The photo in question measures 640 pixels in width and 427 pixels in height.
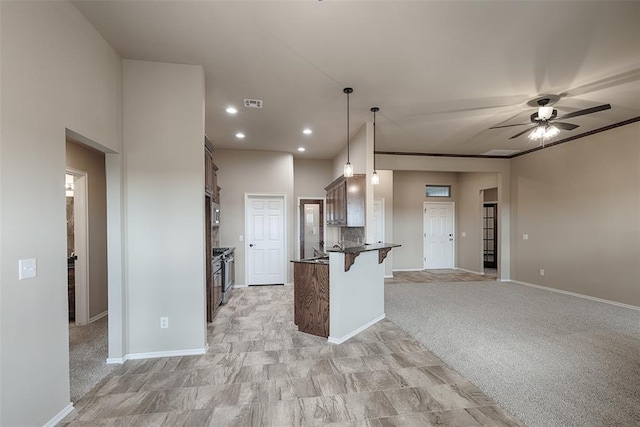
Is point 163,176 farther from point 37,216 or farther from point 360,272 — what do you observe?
point 360,272

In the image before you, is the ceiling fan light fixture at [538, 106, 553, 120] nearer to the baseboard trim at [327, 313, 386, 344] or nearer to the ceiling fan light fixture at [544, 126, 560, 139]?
the ceiling fan light fixture at [544, 126, 560, 139]

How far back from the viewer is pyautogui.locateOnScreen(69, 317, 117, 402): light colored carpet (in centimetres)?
245

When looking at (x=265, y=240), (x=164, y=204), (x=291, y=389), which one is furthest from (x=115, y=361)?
(x=265, y=240)

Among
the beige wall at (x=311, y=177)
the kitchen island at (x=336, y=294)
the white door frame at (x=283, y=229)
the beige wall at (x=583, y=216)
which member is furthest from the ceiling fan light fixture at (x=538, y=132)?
the white door frame at (x=283, y=229)

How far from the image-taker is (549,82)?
10.8 ft

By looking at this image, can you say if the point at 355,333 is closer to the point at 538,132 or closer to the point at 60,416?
the point at 60,416

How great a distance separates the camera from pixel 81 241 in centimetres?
400

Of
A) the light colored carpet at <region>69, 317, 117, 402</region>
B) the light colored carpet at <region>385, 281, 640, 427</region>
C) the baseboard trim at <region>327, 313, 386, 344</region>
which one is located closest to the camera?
the light colored carpet at <region>385, 281, 640, 427</region>

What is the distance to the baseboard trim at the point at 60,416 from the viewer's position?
6.32ft

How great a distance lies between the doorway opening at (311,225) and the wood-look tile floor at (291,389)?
3704mm

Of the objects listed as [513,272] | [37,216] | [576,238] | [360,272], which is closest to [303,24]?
[37,216]

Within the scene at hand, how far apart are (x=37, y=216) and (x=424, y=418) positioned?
2.95m

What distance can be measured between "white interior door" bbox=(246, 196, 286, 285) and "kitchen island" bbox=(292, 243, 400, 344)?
2.82 meters

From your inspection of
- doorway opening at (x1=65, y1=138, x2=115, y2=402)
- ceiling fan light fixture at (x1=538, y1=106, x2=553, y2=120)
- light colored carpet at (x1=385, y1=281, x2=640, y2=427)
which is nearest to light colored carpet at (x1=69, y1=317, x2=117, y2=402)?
doorway opening at (x1=65, y1=138, x2=115, y2=402)
